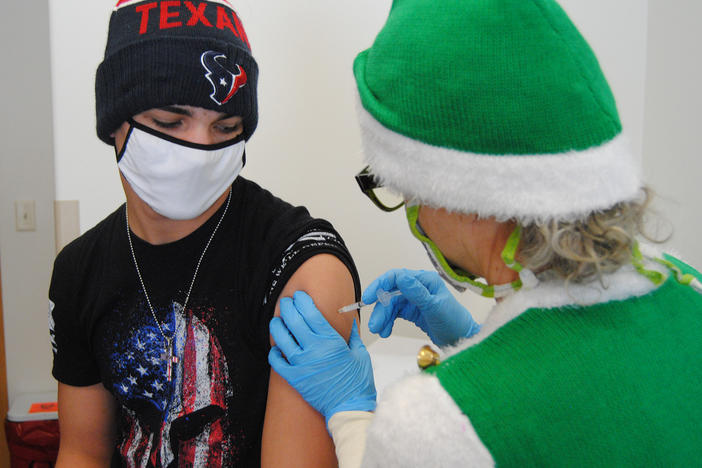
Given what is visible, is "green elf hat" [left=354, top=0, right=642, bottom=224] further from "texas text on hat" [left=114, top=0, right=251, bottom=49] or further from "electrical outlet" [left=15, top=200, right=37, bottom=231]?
"electrical outlet" [left=15, top=200, right=37, bottom=231]

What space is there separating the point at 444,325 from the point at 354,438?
18.0 inches

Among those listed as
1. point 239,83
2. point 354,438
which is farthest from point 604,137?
point 239,83

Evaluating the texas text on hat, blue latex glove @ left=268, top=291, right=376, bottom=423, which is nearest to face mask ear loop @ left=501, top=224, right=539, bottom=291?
blue latex glove @ left=268, top=291, right=376, bottom=423

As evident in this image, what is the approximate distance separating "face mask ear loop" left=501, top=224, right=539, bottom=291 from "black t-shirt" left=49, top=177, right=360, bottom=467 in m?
0.47

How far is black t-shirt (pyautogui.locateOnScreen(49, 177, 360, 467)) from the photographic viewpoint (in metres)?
1.14

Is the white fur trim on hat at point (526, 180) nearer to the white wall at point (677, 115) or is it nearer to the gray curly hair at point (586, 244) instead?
the gray curly hair at point (586, 244)

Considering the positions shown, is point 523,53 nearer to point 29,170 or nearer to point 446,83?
point 446,83

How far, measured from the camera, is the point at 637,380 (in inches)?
26.2

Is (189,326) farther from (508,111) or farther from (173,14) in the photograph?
(508,111)

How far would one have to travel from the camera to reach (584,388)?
65 centimetres

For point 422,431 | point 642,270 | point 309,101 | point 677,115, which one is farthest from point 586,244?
point 309,101

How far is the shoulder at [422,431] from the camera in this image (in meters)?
0.63

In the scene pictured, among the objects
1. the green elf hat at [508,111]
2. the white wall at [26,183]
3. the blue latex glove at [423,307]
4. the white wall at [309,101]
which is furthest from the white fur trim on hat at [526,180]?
the white wall at [26,183]

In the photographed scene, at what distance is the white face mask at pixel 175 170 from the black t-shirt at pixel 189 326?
9 centimetres
